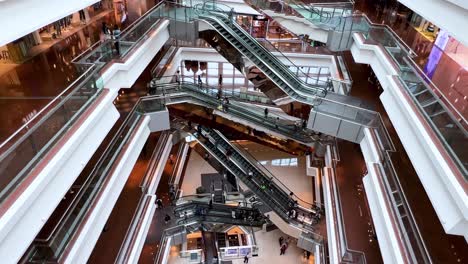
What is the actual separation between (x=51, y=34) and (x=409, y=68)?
13673 mm

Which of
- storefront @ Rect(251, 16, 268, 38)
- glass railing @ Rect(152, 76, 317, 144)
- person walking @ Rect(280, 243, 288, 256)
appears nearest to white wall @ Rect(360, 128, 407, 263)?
glass railing @ Rect(152, 76, 317, 144)

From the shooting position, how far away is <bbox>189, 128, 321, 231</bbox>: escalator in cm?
1456

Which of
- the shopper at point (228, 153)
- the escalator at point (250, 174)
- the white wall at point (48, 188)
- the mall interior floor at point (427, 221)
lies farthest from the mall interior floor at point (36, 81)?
the mall interior floor at point (427, 221)

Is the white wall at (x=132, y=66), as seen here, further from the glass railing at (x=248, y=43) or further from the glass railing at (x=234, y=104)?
the glass railing at (x=234, y=104)

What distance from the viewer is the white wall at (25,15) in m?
4.57

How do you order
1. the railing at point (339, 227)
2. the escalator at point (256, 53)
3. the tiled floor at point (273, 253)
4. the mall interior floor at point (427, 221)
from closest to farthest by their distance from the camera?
1. the mall interior floor at point (427, 221)
2. the railing at point (339, 227)
3. the escalator at point (256, 53)
4. the tiled floor at point (273, 253)

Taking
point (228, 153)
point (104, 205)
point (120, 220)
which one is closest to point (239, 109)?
point (228, 153)

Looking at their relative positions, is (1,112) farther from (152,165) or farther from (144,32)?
(152,165)

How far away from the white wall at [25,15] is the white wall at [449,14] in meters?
7.46

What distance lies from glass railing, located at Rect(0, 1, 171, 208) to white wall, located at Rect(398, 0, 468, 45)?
297 inches

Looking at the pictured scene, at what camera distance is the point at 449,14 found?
638 cm

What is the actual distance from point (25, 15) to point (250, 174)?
11.8 meters

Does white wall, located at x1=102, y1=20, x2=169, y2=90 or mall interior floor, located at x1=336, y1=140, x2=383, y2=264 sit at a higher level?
white wall, located at x1=102, y1=20, x2=169, y2=90

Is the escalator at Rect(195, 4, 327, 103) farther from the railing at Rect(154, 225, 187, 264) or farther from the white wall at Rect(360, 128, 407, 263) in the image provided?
the railing at Rect(154, 225, 187, 264)
